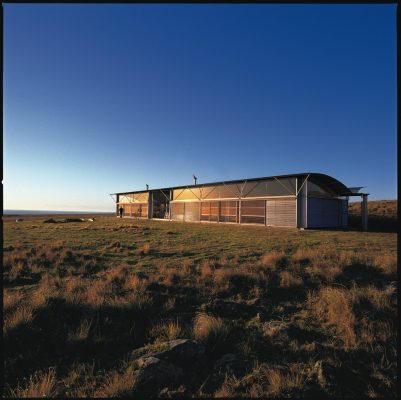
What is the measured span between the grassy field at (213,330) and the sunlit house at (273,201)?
1870 centimetres

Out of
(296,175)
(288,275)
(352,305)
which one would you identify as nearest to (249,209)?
(296,175)

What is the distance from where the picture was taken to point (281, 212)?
2872cm

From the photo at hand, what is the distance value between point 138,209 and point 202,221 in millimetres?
19224

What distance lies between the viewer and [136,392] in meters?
3.49

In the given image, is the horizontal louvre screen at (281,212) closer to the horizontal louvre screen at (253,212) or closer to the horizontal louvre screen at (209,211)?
the horizontal louvre screen at (253,212)

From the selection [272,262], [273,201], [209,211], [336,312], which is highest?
[273,201]

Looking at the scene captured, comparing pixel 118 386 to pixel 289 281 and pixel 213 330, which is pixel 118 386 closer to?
pixel 213 330

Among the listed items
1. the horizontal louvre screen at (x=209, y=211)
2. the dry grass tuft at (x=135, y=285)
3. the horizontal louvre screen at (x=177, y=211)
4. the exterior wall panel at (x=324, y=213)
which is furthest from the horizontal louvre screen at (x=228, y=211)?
the dry grass tuft at (x=135, y=285)

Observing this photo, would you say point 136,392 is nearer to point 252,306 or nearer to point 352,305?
point 252,306

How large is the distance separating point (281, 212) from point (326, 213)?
184 inches

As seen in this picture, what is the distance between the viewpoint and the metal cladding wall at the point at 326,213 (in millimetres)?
27391

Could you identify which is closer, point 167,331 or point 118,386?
point 118,386

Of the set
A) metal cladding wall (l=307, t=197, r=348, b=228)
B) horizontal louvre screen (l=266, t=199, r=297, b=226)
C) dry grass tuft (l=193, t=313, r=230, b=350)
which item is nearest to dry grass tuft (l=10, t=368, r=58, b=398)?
dry grass tuft (l=193, t=313, r=230, b=350)

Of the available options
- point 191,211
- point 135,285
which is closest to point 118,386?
→ point 135,285
